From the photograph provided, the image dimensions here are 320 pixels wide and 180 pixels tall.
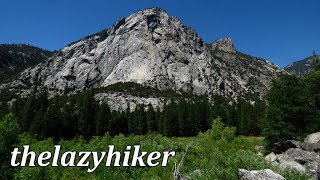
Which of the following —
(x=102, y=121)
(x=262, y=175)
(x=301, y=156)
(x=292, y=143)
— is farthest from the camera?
(x=102, y=121)

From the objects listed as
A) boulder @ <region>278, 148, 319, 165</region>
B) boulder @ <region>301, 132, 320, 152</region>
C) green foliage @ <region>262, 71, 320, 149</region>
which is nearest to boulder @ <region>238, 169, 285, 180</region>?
boulder @ <region>278, 148, 319, 165</region>

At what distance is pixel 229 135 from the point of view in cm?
9206

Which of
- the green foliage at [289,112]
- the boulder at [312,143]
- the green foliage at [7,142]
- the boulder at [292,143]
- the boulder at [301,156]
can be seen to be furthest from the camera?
the green foliage at [289,112]

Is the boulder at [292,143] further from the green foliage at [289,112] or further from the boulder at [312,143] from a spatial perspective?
the boulder at [312,143]

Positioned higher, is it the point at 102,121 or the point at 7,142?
the point at 102,121

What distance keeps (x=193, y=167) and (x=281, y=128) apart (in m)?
33.5

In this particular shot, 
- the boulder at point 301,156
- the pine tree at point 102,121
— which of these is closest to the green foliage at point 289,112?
the boulder at point 301,156

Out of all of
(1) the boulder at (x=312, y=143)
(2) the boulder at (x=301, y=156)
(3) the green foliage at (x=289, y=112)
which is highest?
(3) the green foliage at (x=289, y=112)

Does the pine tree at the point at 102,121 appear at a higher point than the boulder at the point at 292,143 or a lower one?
higher

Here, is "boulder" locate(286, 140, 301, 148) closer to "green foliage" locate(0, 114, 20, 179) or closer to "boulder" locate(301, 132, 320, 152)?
"boulder" locate(301, 132, 320, 152)

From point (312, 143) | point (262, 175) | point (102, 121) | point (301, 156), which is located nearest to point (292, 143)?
point (312, 143)

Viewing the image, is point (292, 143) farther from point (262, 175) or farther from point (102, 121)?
point (102, 121)

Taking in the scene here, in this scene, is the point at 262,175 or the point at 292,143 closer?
the point at 262,175

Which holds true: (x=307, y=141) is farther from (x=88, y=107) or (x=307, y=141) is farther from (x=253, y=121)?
(x=88, y=107)
